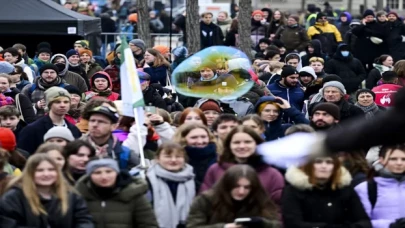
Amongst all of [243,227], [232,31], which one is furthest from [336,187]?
[232,31]

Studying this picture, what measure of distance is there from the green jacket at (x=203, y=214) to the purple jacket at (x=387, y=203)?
0.84 metres

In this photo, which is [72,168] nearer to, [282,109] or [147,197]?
[147,197]

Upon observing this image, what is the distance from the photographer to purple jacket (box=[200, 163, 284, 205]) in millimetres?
10133

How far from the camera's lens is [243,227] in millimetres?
9508

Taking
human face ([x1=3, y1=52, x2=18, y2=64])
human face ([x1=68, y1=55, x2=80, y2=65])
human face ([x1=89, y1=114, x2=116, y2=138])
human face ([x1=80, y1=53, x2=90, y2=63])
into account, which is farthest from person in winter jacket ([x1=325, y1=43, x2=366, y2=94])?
human face ([x1=89, y1=114, x2=116, y2=138])

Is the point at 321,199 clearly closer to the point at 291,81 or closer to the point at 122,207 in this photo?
the point at 122,207

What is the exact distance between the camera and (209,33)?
2592cm

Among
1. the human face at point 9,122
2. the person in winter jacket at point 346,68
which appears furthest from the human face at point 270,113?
the person in winter jacket at point 346,68

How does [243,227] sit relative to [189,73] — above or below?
below

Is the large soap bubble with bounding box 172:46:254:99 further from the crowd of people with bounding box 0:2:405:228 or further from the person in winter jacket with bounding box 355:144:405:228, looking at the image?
the person in winter jacket with bounding box 355:144:405:228

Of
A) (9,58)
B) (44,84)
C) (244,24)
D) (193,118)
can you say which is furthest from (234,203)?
(244,24)

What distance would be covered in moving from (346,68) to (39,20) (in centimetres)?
564

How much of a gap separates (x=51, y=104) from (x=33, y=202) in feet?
10.8

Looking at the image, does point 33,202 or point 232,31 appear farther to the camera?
point 232,31
